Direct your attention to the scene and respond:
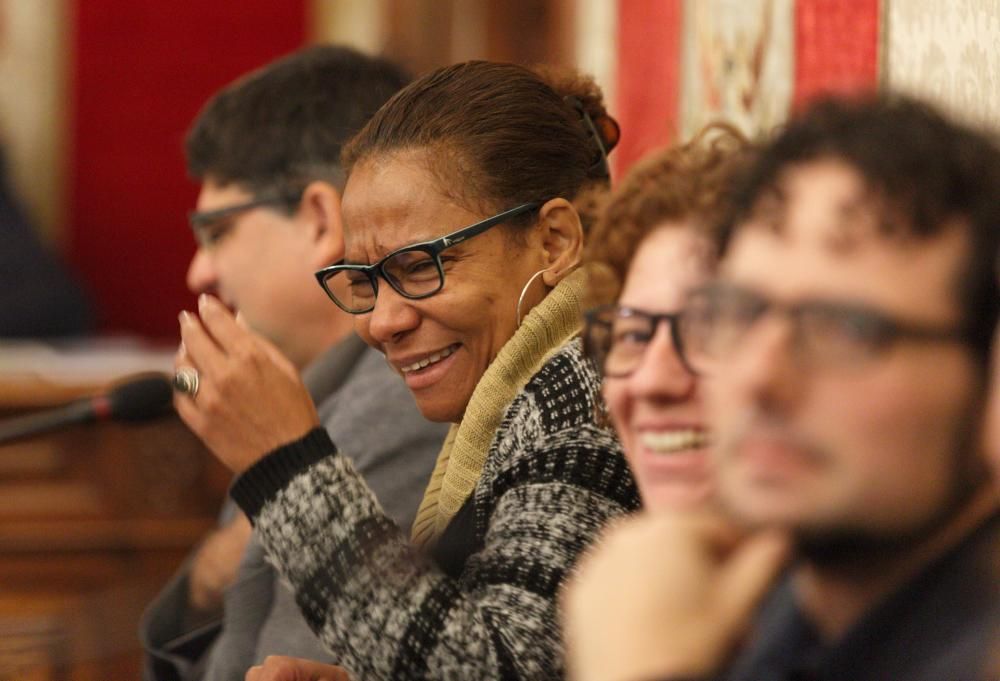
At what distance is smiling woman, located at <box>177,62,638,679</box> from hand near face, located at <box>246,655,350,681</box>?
17 centimetres

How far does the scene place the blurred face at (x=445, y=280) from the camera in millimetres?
1636

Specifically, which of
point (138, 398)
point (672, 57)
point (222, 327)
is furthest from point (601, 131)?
point (672, 57)

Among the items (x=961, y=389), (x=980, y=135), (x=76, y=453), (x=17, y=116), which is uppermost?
(x=980, y=135)

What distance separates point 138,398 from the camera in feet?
5.81

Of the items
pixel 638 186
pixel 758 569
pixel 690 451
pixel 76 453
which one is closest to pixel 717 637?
pixel 758 569

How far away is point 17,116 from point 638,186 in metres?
4.87

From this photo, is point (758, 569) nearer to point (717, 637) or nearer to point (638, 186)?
point (717, 637)

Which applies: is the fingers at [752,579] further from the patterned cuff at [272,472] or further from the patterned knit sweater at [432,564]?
the patterned cuff at [272,472]

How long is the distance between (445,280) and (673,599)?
→ 0.85m

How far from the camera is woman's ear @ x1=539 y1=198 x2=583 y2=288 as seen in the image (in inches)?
65.7

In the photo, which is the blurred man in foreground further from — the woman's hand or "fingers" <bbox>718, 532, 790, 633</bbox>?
the woman's hand

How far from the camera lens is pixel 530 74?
171cm

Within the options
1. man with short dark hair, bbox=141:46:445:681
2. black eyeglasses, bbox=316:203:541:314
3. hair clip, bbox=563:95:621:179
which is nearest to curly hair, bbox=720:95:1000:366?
black eyeglasses, bbox=316:203:541:314

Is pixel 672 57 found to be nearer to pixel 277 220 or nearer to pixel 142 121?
pixel 277 220
